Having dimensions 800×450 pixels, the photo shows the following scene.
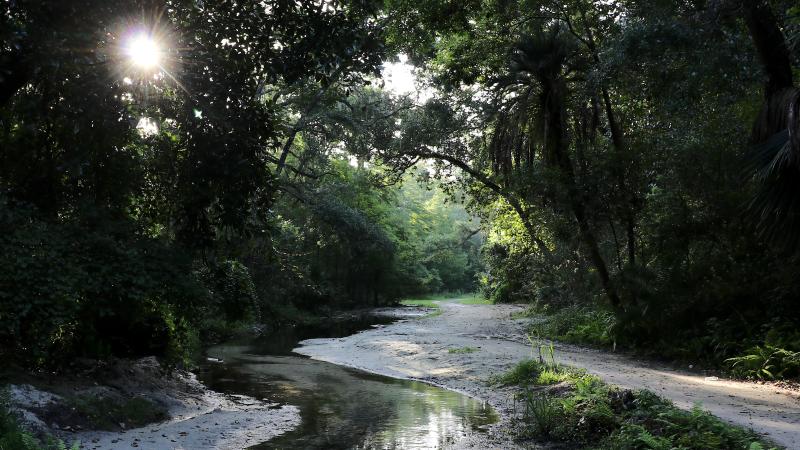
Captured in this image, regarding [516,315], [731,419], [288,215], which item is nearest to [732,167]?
[731,419]

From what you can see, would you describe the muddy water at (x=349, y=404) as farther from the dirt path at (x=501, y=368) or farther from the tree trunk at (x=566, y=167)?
the tree trunk at (x=566, y=167)

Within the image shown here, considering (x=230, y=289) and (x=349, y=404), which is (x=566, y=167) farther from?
(x=230, y=289)

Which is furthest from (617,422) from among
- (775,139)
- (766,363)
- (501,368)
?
(501,368)

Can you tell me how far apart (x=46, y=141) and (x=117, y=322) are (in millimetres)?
3762

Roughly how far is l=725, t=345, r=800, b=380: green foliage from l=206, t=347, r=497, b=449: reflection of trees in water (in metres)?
5.19

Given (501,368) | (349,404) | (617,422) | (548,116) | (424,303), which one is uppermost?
(548,116)

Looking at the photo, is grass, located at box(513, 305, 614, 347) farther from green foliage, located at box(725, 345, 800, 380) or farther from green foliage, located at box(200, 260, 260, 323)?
green foliage, located at box(200, 260, 260, 323)

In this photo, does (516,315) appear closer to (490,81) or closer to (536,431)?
(490,81)

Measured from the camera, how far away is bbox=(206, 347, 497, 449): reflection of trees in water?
30.2 ft

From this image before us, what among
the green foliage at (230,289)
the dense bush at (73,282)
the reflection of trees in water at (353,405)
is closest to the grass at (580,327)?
the reflection of trees in water at (353,405)

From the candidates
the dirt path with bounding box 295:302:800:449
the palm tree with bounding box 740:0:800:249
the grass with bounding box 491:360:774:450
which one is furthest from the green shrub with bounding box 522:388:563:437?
the palm tree with bounding box 740:0:800:249

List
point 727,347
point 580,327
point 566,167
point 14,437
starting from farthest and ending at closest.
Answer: point 580,327, point 566,167, point 727,347, point 14,437

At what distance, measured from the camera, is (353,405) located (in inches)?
464

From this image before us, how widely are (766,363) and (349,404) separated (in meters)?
8.01
